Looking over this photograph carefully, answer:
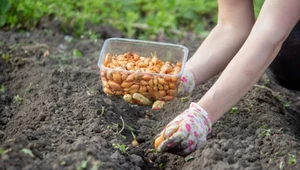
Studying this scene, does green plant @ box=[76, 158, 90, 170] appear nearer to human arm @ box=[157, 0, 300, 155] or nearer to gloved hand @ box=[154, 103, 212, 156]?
gloved hand @ box=[154, 103, 212, 156]

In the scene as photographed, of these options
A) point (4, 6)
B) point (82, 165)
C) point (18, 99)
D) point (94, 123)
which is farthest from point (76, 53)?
point (82, 165)

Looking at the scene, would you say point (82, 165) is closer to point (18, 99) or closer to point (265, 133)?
point (265, 133)

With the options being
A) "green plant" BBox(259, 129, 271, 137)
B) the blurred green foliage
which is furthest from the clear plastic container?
the blurred green foliage

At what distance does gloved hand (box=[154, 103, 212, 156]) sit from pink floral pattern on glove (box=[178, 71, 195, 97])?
432mm

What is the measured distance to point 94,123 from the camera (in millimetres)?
2855

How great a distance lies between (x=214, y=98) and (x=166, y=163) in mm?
347

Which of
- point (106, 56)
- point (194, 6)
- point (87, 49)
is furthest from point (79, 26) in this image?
point (106, 56)

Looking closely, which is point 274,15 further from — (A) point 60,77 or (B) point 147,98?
(A) point 60,77

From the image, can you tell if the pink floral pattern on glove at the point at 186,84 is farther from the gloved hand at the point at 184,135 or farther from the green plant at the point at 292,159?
the green plant at the point at 292,159

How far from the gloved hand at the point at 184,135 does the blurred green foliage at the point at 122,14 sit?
2.02 meters

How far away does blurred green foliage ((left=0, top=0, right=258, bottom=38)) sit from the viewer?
4.47m

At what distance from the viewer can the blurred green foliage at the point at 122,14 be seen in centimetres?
447

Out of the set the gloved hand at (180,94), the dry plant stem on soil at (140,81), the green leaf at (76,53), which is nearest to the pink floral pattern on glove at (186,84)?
the gloved hand at (180,94)

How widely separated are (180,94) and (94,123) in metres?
0.46
